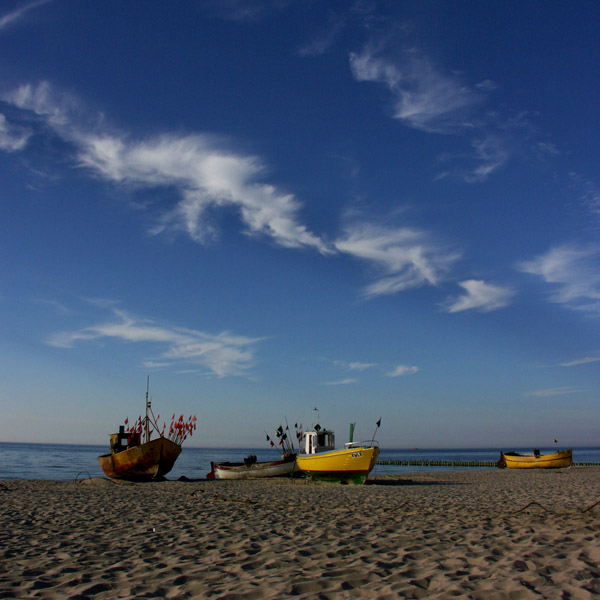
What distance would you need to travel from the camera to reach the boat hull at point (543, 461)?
41.1m

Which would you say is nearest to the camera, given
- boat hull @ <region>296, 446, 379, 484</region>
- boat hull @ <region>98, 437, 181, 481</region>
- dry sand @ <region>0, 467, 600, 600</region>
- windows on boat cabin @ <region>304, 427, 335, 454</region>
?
dry sand @ <region>0, 467, 600, 600</region>

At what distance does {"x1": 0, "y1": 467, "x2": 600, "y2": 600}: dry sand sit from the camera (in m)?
5.74

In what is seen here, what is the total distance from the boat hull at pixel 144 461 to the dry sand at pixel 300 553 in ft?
49.6

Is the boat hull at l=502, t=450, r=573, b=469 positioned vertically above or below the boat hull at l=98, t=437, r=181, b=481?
below

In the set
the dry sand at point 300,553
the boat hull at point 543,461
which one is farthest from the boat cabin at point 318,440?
the boat hull at point 543,461

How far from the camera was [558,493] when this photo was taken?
61.8ft

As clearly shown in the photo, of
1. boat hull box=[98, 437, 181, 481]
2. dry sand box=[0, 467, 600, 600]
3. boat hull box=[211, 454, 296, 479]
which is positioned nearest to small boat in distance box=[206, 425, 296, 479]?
boat hull box=[211, 454, 296, 479]

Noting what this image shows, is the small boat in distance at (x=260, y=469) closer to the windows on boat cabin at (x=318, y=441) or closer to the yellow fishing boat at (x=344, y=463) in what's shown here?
the windows on boat cabin at (x=318, y=441)

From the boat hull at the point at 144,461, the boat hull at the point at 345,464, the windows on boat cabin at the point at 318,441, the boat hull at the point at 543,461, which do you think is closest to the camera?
the boat hull at the point at 345,464

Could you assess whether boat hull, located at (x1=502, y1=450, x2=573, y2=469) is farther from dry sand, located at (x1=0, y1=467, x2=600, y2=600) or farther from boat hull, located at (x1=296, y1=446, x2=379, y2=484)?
dry sand, located at (x1=0, y1=467, x2=600, y2=600)

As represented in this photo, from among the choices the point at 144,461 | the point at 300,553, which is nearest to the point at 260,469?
the point at 144,461

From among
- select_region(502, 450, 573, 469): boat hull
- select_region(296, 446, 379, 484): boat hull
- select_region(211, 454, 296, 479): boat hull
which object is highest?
select_region(296, 446, 379, 484): boat hull

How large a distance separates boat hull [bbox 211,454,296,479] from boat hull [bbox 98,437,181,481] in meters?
5.21

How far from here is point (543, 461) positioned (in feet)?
137
